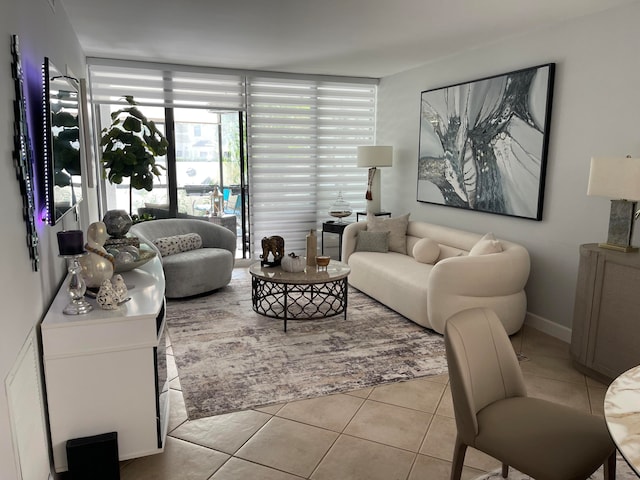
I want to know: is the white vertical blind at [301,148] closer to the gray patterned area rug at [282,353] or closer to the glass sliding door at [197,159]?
the glass sliding door at [197,159]

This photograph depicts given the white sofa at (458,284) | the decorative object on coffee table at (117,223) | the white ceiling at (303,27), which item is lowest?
the white sofa at (458,284)

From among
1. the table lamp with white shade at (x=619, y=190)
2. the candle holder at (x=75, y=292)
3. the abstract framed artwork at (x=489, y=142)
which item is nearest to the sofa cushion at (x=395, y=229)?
the abstract framed artwork at (x=489, y=142)

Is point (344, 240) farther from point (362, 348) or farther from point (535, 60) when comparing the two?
point (535, 60)

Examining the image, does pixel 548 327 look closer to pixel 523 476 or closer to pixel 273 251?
pixel 523 476

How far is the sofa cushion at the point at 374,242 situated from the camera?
5.23 m

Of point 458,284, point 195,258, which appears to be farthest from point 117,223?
point 458,284

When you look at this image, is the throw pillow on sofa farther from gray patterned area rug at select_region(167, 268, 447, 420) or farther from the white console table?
the white console table

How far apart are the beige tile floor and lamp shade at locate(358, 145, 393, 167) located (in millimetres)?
3269

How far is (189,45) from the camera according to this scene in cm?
456

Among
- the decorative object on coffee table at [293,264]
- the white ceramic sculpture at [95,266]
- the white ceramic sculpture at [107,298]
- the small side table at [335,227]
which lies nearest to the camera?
the white ceramic sculpture at [107,298]

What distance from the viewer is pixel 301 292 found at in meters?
4.36

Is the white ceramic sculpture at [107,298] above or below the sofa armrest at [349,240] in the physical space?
above

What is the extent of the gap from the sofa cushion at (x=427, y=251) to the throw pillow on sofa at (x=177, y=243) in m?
2.34

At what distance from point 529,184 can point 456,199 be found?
3.24 feet
